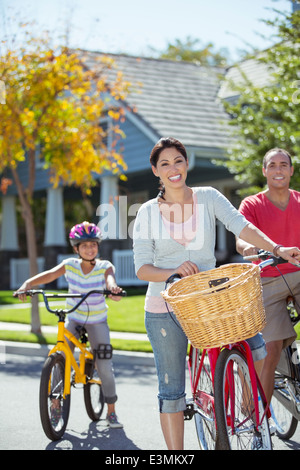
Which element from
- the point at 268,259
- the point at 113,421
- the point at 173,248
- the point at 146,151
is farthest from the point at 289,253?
the point at 146,151

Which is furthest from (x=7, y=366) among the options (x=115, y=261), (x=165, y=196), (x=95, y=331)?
(x=115, y=261)

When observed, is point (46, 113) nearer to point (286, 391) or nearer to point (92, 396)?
point (92, 396)

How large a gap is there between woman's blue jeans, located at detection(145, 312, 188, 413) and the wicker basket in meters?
0.46

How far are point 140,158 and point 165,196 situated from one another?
693 inches

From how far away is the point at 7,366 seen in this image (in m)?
10.8

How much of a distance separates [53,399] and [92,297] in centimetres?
105

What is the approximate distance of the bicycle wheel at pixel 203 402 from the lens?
457cm

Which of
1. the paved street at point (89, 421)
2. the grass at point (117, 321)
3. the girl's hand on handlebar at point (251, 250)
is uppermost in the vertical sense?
the girl's hand on handlebar at point (251, 250)

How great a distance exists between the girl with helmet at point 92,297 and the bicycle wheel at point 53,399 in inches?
18.1

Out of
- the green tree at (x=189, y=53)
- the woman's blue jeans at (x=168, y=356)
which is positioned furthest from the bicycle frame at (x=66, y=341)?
the green tree at (x=189, y=53)

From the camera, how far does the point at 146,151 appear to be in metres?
21.9

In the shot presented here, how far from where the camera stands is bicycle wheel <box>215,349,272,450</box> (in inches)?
161

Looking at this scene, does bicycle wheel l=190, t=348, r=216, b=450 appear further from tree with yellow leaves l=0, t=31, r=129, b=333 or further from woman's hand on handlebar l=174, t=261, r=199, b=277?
tree with yellow leaves l=0, t=31, r=129, b=333

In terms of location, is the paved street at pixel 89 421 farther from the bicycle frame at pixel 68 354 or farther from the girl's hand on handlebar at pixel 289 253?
the girl's hand on handlebar at pixel 289 253
